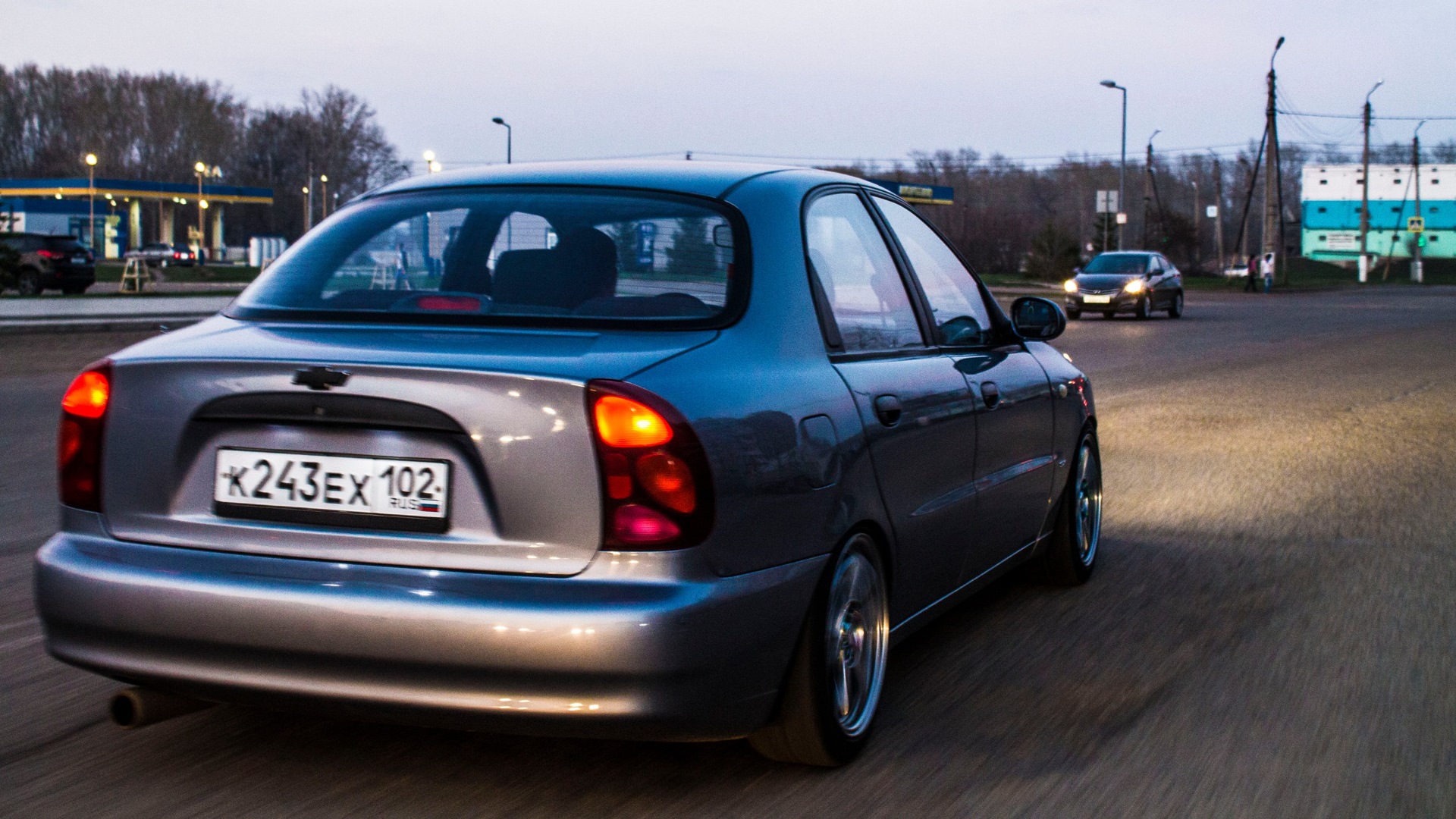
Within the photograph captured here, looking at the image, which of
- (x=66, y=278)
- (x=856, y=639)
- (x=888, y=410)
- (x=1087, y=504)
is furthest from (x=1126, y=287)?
(x=856, y=639)

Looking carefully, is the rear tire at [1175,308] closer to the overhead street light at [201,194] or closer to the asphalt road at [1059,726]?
the asphalt road at [1059,726]

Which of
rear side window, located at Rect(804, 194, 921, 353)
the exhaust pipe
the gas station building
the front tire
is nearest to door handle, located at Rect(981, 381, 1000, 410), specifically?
rear side window, located at Rect(804, 194, 921, 353)

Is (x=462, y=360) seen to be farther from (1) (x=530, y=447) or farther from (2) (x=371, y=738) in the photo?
(2) (x=371, y=738)

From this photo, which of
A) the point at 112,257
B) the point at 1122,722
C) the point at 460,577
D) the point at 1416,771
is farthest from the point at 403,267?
the point at 112,257

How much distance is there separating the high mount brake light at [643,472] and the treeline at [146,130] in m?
112

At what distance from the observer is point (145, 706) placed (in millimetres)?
3412

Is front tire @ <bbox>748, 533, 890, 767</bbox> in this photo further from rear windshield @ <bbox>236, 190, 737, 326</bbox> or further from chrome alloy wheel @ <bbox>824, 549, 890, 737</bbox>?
rear windshield @ <bbox>236, 190, 737, 326</bbox>

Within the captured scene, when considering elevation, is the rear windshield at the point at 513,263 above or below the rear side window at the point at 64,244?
below

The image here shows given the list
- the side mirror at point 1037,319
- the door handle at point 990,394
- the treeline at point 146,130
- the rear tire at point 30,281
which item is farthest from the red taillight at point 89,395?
the treeline at point 146,130

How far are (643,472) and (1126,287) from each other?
32396 mm

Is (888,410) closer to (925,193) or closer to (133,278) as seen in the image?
(133,278)

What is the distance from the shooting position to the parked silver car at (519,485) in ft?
10.1

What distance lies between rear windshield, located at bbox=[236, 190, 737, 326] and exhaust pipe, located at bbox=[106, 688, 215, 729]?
3.00 feet

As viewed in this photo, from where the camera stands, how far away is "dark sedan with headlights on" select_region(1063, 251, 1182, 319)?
112 ft
